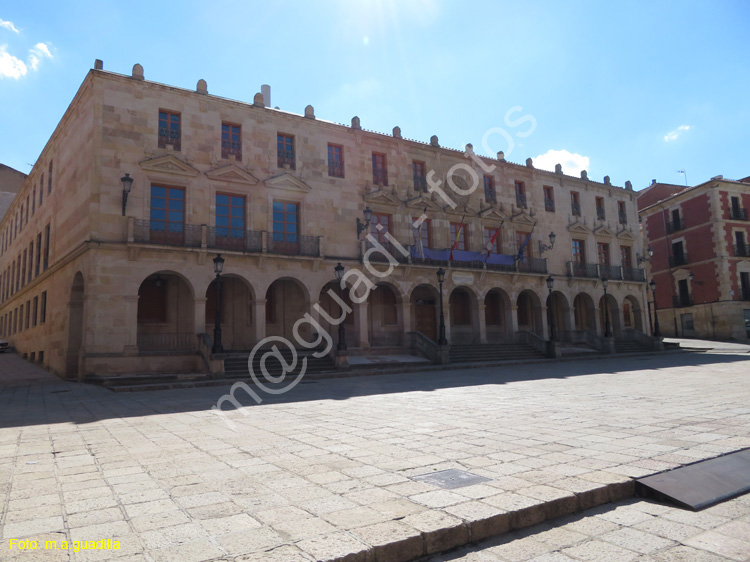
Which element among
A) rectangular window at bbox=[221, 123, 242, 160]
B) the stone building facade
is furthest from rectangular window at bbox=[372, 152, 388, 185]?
rectangular window at bbox=[221, 123, 242, 160]

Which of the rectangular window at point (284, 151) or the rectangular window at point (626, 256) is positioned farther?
the rectangular window at point (626, 256)

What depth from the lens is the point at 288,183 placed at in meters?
22.1

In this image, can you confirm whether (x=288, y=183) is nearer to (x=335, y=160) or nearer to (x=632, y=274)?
(x=335, y=160)

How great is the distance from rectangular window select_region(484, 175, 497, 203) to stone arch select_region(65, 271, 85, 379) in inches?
829

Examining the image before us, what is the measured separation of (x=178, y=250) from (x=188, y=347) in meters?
3.82

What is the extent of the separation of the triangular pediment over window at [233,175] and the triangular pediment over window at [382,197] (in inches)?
226

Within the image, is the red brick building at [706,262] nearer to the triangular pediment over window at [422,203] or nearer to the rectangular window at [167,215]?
the triangular pediment over window at [422,203]

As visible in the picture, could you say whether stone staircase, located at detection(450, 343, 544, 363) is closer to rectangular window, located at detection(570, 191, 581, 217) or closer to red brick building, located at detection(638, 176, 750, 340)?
rectangular window, located at detection(570, 191, 581, 217)

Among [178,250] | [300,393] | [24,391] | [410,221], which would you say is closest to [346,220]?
[410,221]

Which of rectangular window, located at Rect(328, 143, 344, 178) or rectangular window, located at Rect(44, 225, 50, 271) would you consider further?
rectangular window, located at Rect(44, 225, 50, 271)

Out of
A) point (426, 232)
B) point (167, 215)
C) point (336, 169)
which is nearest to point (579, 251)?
point (426, 232)

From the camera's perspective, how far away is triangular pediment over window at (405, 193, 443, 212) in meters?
25.8

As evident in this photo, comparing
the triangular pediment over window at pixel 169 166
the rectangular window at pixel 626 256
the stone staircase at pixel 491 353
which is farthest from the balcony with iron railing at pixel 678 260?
the triangular pediment over window at pixel 169 166

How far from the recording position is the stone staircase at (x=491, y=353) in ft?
76.6
